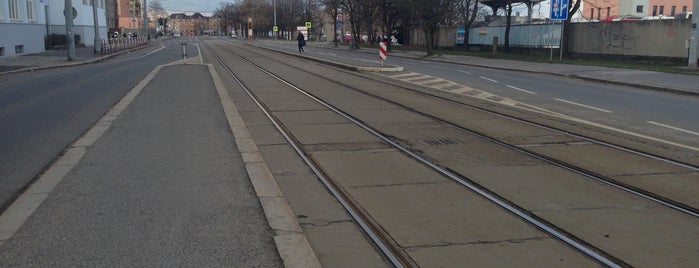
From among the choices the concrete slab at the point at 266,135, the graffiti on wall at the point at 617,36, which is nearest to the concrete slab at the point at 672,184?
the concrete slab at the point at 266,135

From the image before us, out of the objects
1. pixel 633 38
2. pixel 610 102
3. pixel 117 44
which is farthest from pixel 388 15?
pixel 610 102

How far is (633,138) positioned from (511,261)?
6.63m

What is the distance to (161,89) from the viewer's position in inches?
688

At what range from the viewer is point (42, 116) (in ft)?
39.9

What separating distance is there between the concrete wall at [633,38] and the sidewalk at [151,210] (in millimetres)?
28432

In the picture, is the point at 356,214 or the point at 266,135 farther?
the point at 266,135

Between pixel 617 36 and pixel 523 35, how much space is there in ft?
38.4

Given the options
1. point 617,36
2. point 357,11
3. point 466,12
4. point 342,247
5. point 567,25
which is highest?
point 357,11

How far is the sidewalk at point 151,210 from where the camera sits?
15.1 ft

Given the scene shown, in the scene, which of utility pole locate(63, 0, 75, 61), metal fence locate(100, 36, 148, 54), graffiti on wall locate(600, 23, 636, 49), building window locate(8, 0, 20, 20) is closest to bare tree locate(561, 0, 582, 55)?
graffiti on wall locate(600, 23, 636, 49)

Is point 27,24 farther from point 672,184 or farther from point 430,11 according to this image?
point 672,184

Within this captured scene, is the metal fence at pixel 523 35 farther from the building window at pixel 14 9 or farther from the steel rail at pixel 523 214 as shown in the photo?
the building window at pixel 14 9

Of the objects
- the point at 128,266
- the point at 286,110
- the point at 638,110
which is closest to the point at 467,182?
the point at 128,266

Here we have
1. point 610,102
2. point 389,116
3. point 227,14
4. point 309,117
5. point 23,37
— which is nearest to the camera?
point 309,117
